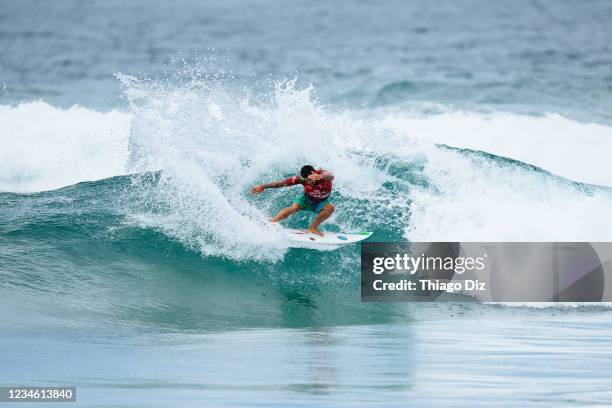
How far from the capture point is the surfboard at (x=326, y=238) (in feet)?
32.8

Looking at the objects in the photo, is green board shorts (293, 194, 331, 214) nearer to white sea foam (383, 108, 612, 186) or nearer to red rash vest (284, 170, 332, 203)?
red rash vest (284, 170, 332, 203)

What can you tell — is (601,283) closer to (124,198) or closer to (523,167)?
(523,167)

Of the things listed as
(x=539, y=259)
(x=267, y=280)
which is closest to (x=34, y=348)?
(x=267, y=280)

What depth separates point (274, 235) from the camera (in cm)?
1008

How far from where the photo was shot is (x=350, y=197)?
11352 mm

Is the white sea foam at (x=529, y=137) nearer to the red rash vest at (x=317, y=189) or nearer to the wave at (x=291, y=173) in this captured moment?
the wave at (x=291, y=173)

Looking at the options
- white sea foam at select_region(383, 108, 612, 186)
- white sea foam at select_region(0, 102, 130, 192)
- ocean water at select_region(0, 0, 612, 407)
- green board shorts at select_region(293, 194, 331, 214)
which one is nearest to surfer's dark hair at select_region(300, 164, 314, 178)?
green board shorts at select_region(293, 194, 331, 214)

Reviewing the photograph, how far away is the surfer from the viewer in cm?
987

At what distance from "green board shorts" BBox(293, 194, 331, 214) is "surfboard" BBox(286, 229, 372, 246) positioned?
274 mm

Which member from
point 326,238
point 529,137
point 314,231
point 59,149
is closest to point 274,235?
point 314,231

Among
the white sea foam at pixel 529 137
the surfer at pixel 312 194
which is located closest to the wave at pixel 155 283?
the surfer at pixel 312 194

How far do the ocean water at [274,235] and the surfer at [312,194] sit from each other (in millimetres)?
363

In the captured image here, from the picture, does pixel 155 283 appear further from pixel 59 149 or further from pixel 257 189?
pixel 59 149

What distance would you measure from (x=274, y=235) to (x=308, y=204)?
53 centimetres
